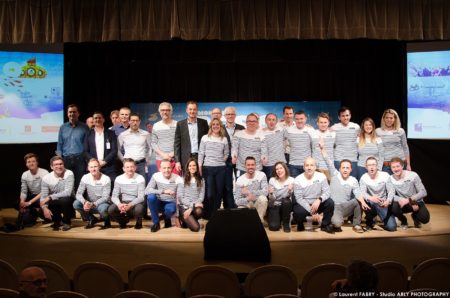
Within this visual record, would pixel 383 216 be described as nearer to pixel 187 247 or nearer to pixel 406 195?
pixel 406 195

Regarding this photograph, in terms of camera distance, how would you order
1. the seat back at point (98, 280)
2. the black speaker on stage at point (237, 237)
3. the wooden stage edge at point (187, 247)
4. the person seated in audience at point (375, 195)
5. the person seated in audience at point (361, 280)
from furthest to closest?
the person seated in audience at point (375, 195) < the wooden stage edge at point (187, 247) < the black speaker on stage at point (237, 237) < the seat back at point (98, 280) < the person seated in audience at point (361, 280)

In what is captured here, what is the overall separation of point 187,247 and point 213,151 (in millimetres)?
1582

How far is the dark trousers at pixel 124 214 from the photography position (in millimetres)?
7258

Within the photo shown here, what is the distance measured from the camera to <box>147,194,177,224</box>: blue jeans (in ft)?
23.8

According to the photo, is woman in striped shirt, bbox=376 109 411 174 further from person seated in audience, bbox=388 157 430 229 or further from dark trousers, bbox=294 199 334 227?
dark trousers, bbox=294 199 334 227

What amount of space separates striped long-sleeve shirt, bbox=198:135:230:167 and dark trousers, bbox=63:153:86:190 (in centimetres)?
187

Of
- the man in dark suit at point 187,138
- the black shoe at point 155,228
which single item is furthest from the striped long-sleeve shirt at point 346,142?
the black shoe at point 155,228

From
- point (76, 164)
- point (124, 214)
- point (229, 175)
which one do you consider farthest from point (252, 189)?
point (76, 164)

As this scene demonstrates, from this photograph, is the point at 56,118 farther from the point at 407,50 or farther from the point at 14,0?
the point at 407,50

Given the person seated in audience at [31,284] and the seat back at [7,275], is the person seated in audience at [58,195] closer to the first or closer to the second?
the seat back at [7,275]

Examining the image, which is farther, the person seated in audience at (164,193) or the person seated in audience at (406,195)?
the person seated in audience at (164,193)

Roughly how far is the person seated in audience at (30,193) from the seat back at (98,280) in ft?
12.3

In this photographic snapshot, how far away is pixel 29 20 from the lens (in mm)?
7461

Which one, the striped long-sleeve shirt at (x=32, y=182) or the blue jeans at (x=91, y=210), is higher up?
the striped long-sleeve shirt at (x=32, y=182)
